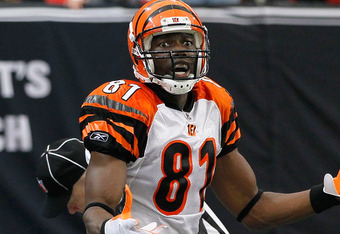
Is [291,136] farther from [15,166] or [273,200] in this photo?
[15,166]

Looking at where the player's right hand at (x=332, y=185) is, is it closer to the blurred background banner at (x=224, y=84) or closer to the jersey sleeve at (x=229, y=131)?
the jersey sleeve at (x=229, y=131)

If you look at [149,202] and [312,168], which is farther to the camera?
[312,168]

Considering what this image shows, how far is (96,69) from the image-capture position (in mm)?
4039

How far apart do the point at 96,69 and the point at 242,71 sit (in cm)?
79

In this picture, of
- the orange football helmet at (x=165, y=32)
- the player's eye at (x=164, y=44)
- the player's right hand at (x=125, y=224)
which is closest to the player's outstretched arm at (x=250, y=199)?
the orange football helmet at (x=165, y=32)

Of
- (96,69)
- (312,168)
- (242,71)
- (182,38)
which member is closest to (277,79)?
(242,71)

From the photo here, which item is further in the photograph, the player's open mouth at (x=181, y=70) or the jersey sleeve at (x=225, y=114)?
the jersey sleeve at (x=225, y=114)

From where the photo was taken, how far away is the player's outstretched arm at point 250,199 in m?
3.08

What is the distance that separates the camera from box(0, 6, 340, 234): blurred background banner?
3953mm

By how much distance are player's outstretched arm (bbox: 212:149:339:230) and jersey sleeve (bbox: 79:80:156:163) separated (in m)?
0.50

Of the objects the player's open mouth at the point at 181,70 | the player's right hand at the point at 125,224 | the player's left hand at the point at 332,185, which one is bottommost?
the player's left hand at the point at 332,185

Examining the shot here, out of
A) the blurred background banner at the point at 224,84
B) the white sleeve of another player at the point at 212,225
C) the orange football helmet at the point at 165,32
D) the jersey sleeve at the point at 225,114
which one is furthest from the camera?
the blurred background banner at the point at 224,84

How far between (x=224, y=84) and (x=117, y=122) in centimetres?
151

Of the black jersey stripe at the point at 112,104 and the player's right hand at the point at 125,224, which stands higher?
the black jersey stripe at the point at 112,104
